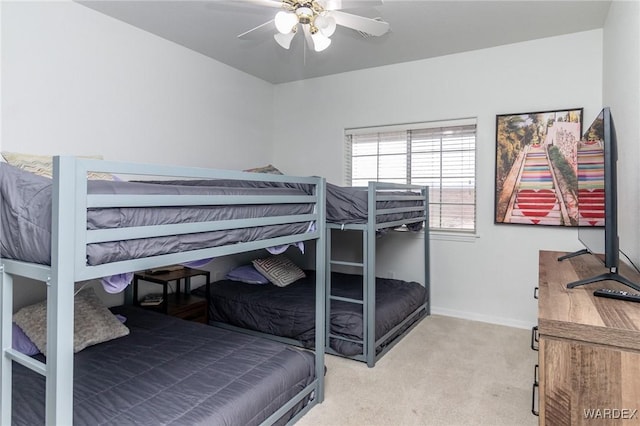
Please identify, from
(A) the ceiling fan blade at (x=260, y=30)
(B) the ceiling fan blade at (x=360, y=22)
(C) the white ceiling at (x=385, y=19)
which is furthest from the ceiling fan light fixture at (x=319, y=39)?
(C) the white ceiling at (x=385, y=19)

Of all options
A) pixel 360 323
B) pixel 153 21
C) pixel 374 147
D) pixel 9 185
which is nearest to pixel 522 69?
pixel 374 147

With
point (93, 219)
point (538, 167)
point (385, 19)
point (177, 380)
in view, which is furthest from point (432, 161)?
point (93, 219)

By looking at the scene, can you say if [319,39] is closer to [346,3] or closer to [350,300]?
[346,3]

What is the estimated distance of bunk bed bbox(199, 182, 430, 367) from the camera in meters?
2.80

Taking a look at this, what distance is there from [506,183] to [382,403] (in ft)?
7.67

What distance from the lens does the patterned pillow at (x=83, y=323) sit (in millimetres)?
2127

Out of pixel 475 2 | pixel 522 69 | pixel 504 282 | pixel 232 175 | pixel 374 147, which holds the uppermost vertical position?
pixel 475 2

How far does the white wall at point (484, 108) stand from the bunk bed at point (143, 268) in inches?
81.5

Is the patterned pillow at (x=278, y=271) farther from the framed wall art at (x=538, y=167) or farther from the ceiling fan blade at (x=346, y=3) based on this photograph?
the ceiling fan blade at (x=346, y=3)

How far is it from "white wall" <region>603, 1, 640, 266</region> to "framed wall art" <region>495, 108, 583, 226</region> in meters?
0.56

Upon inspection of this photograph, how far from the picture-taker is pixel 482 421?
2066mm

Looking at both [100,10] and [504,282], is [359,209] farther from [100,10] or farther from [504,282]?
[100,10]

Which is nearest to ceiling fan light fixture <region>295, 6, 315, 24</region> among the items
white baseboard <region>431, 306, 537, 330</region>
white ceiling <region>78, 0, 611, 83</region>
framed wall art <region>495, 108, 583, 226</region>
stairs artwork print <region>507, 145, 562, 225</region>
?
white ceiling <region>78, 0, 611, 83</region>

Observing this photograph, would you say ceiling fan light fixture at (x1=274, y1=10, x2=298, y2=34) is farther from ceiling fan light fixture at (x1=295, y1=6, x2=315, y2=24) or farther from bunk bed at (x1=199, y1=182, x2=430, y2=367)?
bunk bed at (x1=199, y1=182, x2=430, y2=367)
